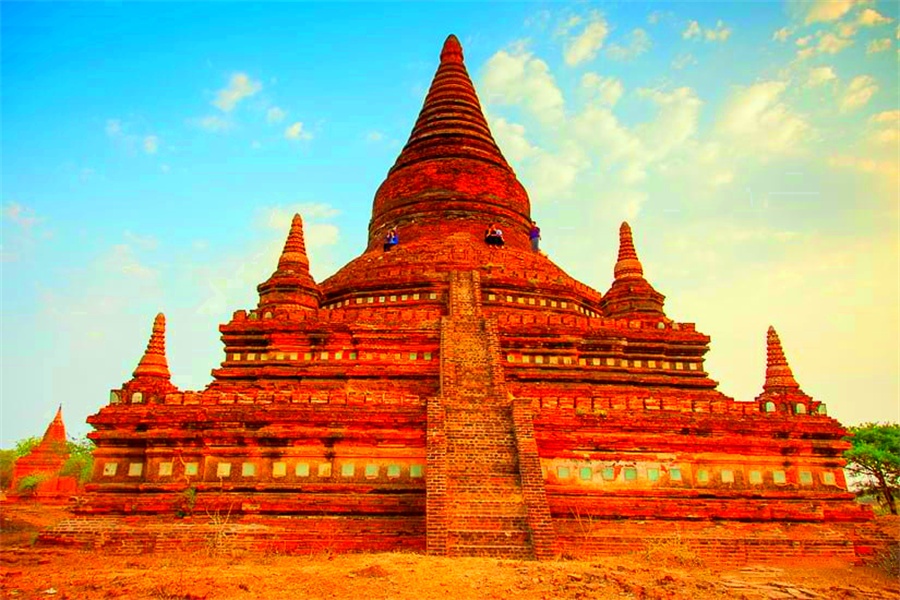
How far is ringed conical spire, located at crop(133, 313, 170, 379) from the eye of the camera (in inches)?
730

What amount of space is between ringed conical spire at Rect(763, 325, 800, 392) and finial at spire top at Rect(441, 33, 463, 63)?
897 inches

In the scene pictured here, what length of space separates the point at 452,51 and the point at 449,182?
990 centimetres

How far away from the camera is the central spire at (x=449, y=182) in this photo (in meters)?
30.0

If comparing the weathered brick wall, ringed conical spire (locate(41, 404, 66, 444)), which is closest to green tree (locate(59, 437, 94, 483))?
ringed conical spire (locate(41, 404, 66, 444))

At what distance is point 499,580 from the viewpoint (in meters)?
9.88

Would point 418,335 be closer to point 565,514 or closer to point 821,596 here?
point 565,514

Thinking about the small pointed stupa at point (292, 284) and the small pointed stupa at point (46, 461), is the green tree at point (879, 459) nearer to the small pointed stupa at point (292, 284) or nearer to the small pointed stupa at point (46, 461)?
the small pointed stupa at point (292, 284)

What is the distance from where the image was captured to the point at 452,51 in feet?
121

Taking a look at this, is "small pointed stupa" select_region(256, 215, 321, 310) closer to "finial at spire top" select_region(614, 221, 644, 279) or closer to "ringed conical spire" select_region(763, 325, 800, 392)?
"finial at spire top" select_region(614, 221, 644, 279)

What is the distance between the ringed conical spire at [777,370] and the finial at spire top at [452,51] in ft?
74.7

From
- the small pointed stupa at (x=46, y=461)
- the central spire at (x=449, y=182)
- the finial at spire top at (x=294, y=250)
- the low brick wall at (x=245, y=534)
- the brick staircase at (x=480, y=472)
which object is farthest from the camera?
the small pointed stupa at (x=46, y=461)

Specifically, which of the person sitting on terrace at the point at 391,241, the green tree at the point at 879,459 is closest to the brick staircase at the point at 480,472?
the person sitting on terrace at the point at 391,241

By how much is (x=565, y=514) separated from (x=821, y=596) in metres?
4.92

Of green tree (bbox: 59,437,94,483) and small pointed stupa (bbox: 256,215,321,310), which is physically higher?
small pointed stupa (bbox: 256,215,321,310)
